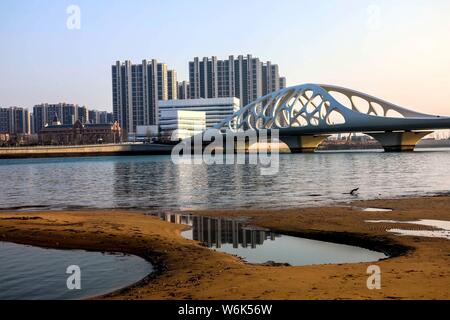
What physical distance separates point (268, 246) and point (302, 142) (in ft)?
442

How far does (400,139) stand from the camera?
132875 millimetres

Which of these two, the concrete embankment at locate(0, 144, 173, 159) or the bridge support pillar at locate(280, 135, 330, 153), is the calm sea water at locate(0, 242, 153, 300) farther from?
the concrete embankment at locate(0, 144, 173, 159)

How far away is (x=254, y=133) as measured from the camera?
14362 cm

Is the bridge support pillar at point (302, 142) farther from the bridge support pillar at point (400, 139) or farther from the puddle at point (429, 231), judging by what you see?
the puddle at point (429, 231)

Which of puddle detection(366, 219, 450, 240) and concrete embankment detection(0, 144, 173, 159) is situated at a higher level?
concrete embankment detection(0, 144, 173, 159)

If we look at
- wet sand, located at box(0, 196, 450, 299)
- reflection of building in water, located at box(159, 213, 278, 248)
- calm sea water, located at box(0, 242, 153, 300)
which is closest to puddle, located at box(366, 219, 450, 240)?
wet sand, located at box(0, 196, 450, 299)

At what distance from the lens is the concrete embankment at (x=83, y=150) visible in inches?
6229

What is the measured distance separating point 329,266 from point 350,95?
137m

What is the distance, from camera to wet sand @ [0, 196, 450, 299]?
9.67 meters

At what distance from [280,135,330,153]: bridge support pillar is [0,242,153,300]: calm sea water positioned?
135 m

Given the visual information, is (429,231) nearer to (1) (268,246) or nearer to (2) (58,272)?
(1) (268,246)

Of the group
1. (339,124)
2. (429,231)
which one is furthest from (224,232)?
(339,124)

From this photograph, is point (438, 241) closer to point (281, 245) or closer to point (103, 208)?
point (281, 245)

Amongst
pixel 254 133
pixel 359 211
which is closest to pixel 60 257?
pixel 359 211
